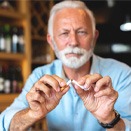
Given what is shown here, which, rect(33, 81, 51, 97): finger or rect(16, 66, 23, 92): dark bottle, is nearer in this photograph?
rect(33, 81, 51, 97): finger

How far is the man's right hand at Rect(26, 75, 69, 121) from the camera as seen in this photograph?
80 centimetres

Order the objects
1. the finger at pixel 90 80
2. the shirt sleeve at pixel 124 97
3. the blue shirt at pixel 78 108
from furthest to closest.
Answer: the blue shirt at pixel 78 108
the shirt sleeve at pixel 124 97
the finger at pixel 90 80

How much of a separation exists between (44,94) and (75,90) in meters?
0.12

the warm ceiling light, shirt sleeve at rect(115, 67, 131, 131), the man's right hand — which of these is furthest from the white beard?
the warm ceiling light

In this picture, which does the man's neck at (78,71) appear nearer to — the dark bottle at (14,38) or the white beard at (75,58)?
the white beard at (75,58)

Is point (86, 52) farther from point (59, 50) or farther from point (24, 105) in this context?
point (24, 105)

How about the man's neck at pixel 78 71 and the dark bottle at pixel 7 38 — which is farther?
the dark bottle at pixel 7 38

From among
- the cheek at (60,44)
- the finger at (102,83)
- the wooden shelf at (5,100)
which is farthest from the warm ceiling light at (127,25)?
the finger at (102,83)

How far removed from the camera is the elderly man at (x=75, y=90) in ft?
2.71

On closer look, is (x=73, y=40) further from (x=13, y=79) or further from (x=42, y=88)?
(x=13, y=79)

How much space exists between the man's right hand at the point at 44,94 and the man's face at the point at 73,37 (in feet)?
1.10

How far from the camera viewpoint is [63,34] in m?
1.21

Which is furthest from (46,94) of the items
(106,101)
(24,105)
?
(24,105)

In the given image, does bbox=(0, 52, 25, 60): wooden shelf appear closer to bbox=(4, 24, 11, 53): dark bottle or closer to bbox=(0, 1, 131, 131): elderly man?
bbox=(4, 24, 11, 53): dark bottle
